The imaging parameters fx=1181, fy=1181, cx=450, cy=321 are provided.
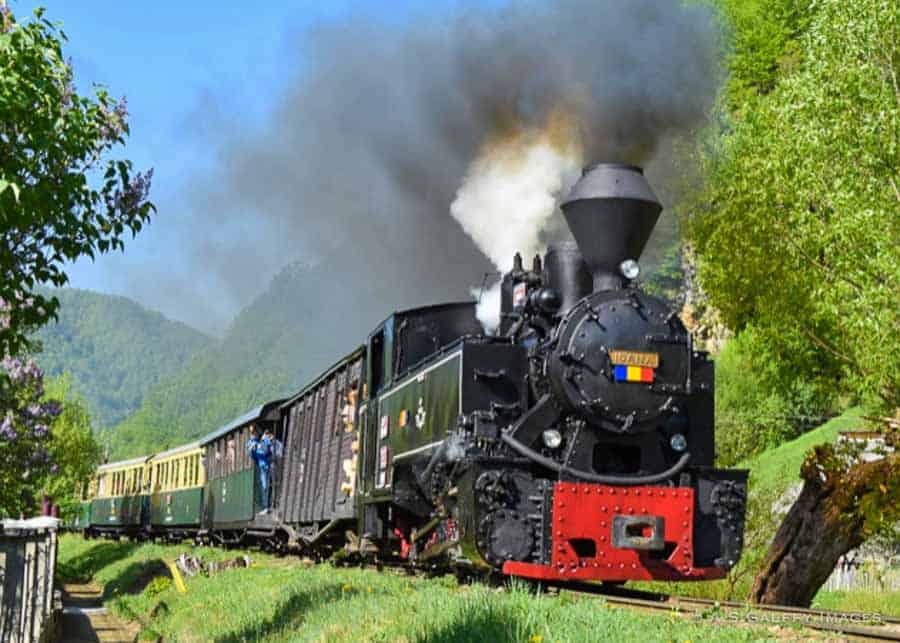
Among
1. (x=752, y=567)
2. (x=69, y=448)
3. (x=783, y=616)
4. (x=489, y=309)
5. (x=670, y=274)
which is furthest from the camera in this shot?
(x=69, y=448)

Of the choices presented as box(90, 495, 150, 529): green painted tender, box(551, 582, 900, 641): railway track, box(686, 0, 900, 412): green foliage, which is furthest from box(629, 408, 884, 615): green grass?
box(90, 495, 150, 529): green painted tender

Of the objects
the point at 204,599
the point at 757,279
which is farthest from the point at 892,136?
the point at 204,599

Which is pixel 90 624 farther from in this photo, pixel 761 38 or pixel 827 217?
pixel 761 38

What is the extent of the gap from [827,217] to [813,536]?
6.08m

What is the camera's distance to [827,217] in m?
19.2

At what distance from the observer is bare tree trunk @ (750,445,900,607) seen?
15000mm

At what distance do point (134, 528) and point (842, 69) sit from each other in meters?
31.5

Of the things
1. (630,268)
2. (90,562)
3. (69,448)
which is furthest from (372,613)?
(69,448)

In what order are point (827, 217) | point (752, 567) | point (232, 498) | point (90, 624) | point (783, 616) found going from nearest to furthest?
1. point (783, 616)
2. point (90, 624)
3. point (827, 217)
4. point (752, 567)
5. point (232, 498)

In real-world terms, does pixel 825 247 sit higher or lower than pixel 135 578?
higher

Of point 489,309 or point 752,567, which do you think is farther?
point 752,567

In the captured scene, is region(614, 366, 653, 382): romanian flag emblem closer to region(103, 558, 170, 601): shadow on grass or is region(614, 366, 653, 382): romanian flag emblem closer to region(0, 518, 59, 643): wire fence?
region(0, 518, 59, 643): wire fence

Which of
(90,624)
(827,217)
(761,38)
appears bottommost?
(90,624)

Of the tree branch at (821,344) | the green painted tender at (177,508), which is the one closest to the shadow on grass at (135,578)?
the green painted tender at (177,508)
